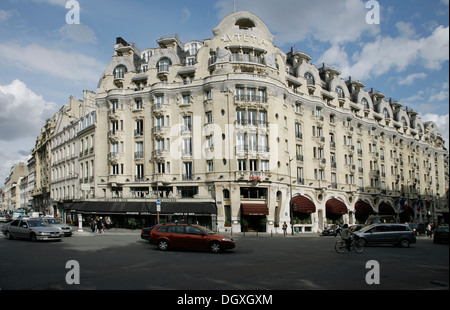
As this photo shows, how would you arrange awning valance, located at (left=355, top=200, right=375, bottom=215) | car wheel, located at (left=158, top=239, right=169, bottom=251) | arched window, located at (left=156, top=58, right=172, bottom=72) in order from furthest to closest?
awning valance, located at (left=355, top=200, right=375, bottom=215) < arched window, located at (left=156, top=58, right=172, bottom=72) < car wheel, located at (left=158, top=239, right=169, bottom=251)

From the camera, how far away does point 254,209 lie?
40875 millimetres


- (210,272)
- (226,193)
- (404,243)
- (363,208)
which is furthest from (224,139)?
(210,272)

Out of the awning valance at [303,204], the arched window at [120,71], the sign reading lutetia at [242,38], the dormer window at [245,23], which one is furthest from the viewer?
the arched window at [120,71]

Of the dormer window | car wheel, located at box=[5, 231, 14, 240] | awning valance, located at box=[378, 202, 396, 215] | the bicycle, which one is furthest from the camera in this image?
awning valance, located at box=[378, 202, 396, 215]

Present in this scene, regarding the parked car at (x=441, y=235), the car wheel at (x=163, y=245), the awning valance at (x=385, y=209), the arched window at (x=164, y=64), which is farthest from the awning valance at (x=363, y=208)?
the car wheel at (x=163, y=245)

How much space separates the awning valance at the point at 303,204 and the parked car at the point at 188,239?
25.6 metres

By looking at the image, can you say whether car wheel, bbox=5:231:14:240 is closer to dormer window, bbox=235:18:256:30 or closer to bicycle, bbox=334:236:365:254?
bicycle, bbox=334:236:365:254

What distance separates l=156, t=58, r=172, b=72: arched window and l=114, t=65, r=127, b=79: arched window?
5.71m

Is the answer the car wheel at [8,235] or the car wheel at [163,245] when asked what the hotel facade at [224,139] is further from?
the car wheel at [163,245]

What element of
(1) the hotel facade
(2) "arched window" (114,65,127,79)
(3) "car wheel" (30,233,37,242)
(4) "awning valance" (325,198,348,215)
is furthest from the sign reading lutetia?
(3) "car wheel" (30,233,37,242)

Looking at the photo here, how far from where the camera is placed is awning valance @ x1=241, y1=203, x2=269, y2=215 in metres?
40.4

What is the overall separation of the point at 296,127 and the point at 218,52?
14.4m

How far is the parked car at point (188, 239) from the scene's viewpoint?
19.7 m

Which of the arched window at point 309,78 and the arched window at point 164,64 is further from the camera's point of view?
the arched window at point 309,78
